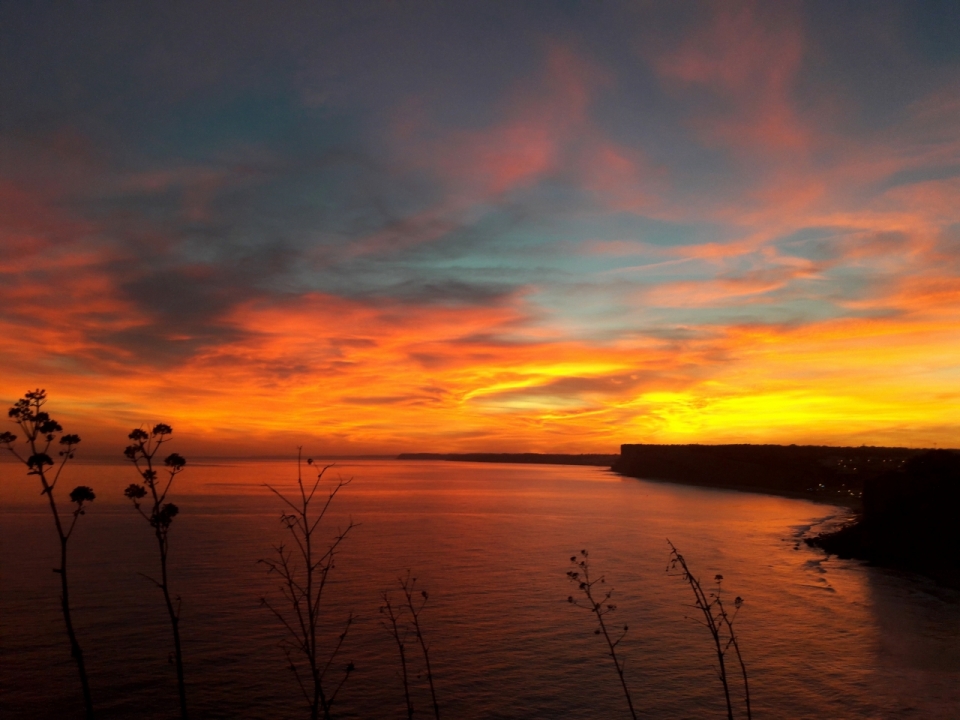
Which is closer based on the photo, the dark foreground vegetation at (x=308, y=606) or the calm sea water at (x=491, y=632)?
the dark foreground vegetation at (x=308, y=606)

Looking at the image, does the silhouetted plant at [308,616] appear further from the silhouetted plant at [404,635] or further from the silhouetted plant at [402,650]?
the silhouetted plant at [404,635]

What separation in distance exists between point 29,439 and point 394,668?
79.1 ft

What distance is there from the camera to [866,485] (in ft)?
184

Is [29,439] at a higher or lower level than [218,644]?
higher

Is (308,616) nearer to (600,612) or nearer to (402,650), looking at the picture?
(600,612)

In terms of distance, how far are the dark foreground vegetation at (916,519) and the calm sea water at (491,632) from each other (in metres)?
3.93

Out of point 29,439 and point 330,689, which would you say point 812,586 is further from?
point 29,439

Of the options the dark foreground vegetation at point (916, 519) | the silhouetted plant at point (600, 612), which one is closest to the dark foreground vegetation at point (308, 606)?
the silhouetted plant at point (600, 612)

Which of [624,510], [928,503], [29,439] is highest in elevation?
[29,439]

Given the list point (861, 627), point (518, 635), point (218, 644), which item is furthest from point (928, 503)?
point (218, 644)

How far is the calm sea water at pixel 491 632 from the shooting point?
2362 cm

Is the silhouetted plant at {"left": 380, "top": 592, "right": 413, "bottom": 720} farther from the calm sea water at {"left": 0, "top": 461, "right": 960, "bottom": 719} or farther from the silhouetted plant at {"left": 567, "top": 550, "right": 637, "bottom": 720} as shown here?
the silhouetted plant at {"left": 567, "top": 550, "right": 637, "bottom": 720}

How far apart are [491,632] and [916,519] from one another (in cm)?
4004

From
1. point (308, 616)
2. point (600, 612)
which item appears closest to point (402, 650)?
point (308, 616)
